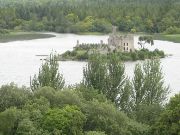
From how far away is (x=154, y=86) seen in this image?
2758 centimetres

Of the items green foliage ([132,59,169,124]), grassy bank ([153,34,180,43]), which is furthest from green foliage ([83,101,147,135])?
grassy bank ([153,34,180,43])

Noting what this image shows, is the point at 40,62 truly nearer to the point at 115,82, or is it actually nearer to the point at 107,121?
the point at 115,82

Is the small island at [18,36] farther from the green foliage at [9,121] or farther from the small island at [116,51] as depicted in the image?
the green foliage at [9,121]

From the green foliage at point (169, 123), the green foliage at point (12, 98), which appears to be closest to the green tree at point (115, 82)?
the green foliage at point (12, 98)

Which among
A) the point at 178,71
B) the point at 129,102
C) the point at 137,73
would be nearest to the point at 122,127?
the point at 129,102

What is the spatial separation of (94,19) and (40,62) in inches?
1617

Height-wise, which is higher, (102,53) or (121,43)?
(121,43)

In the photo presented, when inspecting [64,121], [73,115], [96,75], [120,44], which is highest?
[96,75]

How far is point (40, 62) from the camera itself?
54875mm

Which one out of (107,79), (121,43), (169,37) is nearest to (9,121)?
(107,79)

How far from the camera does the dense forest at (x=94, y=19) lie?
9088 cm

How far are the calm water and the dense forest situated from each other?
43.2 feet

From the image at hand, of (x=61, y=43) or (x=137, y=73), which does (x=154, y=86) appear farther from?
(x=61, y=43)

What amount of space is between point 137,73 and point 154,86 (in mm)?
1206
